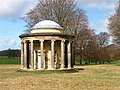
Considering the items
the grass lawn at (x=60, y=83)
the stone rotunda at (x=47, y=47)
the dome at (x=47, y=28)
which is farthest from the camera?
the dome at (x=47, y=28)

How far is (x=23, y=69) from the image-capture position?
42.3 meters

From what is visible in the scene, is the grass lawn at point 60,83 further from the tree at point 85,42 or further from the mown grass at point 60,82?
the tree at point 85,42

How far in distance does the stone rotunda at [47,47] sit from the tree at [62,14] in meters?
20.9

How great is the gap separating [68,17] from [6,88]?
4634 cm

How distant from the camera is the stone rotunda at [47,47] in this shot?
136 feet

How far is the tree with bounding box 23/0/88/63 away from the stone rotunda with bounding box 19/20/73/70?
20908 mm

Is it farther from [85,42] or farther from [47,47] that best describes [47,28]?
[85,42]

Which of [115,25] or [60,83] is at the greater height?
[115,25]

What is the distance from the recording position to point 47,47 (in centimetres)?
4372

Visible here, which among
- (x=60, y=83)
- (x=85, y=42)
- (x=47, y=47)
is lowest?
(x=60, y=83)

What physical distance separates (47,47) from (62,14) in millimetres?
23068

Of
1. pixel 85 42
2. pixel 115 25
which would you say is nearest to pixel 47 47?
pixel 115 25

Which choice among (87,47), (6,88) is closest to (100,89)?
(6,88)

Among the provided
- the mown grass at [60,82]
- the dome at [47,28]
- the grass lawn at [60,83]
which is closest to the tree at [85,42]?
the dome at [47,28]
